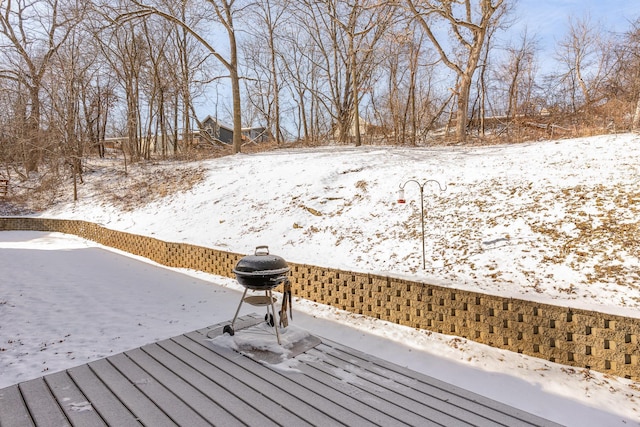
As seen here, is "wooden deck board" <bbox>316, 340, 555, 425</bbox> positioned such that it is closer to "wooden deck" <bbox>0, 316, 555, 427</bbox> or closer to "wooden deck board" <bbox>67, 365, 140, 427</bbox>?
"wooden deck" <bbox>0, 316, 555, 427</bbox>

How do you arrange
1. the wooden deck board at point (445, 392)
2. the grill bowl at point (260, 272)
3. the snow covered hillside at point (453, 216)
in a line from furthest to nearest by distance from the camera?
the snow covered hillside at point (453, 216) < the grill bowl at point (260, 272) < the wooden deck board at point (445, 392)

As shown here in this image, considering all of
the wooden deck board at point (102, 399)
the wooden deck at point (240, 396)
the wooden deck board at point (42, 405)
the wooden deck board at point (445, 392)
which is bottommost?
the wooden deck board at point (445, 392)

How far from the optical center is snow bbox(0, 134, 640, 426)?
3.02 metres

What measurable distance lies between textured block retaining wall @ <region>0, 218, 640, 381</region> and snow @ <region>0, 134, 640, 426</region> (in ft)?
0.39

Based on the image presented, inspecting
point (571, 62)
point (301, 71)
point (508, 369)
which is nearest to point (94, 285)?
point (508, 369)

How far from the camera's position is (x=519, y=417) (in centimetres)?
206

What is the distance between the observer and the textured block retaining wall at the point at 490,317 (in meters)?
2.73

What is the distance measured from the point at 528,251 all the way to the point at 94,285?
22.6 feet

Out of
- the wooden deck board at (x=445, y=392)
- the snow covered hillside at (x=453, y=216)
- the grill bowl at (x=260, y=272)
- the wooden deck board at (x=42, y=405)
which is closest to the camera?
the wooden deck board at (x=42, y=405)

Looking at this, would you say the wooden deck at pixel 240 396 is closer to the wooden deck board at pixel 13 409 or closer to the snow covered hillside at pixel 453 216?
the wooden deck board at pixel 13 409

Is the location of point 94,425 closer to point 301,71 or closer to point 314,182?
point 314,182

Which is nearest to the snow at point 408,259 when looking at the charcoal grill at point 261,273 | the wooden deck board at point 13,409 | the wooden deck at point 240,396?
the wooden deck board at point 13,409

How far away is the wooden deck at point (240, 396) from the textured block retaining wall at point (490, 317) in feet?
3.95

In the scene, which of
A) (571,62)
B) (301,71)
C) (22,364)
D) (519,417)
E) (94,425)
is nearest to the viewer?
(94,425)
